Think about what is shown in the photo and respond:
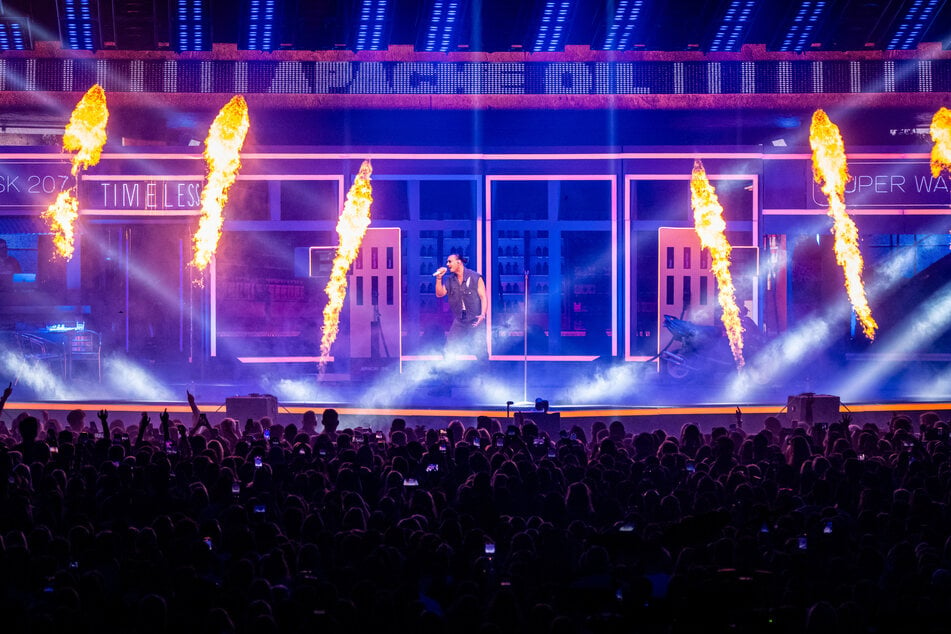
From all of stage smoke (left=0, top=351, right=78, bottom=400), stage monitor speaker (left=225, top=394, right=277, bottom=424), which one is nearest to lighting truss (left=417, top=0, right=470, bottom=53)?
stage monitor speaker (left=225, top=394, right=277, bottom=424)

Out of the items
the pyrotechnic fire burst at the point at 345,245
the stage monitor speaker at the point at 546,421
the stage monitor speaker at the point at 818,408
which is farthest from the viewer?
Answer: the pyrotechnic fire burst at the point at 345,245

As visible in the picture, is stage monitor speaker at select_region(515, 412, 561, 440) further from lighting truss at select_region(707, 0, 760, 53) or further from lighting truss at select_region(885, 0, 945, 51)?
lighting truss at select_region(885, 0, 945, 51)

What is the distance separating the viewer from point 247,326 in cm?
2130

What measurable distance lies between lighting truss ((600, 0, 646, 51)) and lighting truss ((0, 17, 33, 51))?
10.2m

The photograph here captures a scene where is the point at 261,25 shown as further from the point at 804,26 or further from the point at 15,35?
the point at 804,26

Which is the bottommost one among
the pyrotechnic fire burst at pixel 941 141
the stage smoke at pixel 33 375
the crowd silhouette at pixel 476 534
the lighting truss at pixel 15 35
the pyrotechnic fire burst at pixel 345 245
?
the crowd silhouette at pixel 476 534

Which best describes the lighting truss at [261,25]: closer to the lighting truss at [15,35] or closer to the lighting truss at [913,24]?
the lighting truss at [15,35]

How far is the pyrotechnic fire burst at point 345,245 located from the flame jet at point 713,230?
251 inches

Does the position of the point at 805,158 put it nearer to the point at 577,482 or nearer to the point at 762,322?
the point at 762,322

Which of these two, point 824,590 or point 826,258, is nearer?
point 824,590

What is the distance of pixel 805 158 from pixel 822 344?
12.0ft

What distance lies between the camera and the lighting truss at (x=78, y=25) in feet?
60.1

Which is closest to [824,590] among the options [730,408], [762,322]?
[730,408]

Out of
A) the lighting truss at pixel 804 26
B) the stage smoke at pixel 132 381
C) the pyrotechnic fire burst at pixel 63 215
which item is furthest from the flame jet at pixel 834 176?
the pyrotechnic fire burst at pixel 63 215
